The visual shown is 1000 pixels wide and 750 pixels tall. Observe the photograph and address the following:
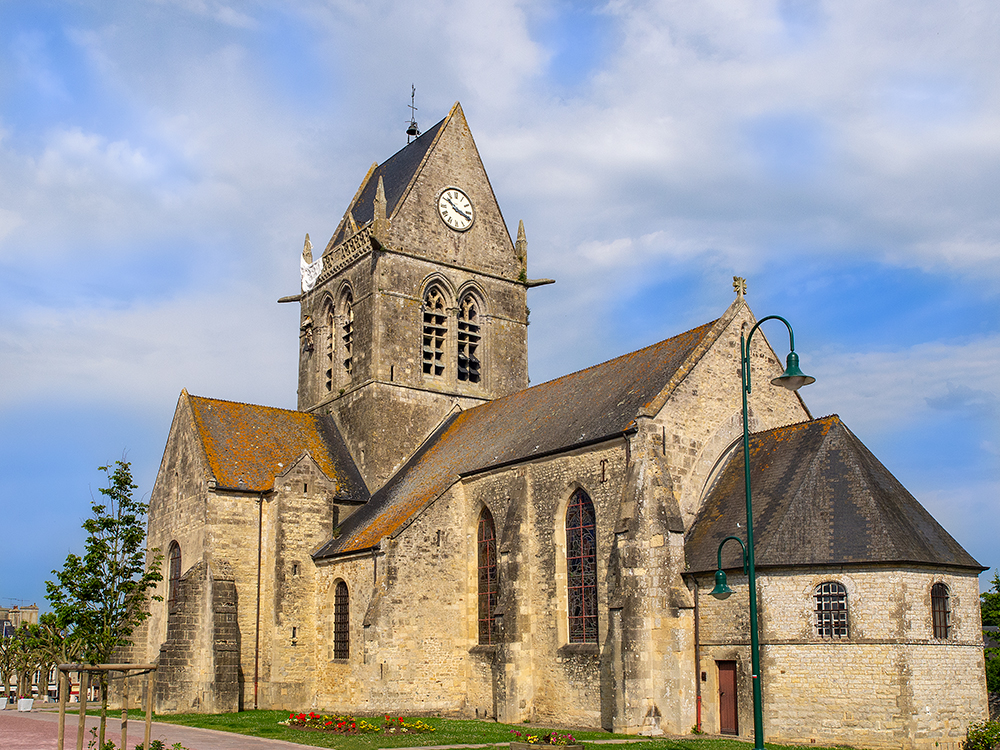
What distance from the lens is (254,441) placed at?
3353cm

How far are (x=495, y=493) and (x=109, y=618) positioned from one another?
1074cm

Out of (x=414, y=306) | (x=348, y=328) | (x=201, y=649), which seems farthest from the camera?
(x=348, y=328)

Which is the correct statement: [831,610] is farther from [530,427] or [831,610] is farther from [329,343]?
[329,343]

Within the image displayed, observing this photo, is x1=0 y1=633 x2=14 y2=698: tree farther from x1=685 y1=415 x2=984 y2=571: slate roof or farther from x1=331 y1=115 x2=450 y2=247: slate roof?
x1=685 y1=415 x2=984 y2=571: slate roof

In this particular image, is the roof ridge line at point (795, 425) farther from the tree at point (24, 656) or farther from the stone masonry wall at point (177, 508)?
the tree at point (24, 656)

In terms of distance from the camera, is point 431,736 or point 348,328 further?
point 348,328

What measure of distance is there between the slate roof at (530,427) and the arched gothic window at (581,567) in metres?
1.74

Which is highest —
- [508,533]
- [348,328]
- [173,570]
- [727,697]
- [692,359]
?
[348,328]

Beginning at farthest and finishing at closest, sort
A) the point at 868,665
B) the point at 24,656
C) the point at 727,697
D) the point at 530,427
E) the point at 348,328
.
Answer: the point at 24,656 < the point at 348,328 < the point at 530,427 < the point at 727,697 < the point at 868,665

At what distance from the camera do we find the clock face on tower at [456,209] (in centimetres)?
3788

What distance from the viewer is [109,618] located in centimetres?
2117

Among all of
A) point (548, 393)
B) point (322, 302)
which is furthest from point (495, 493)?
point (322, 302)

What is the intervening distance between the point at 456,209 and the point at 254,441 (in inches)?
478

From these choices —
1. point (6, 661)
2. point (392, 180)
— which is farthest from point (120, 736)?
point (6, 661)
